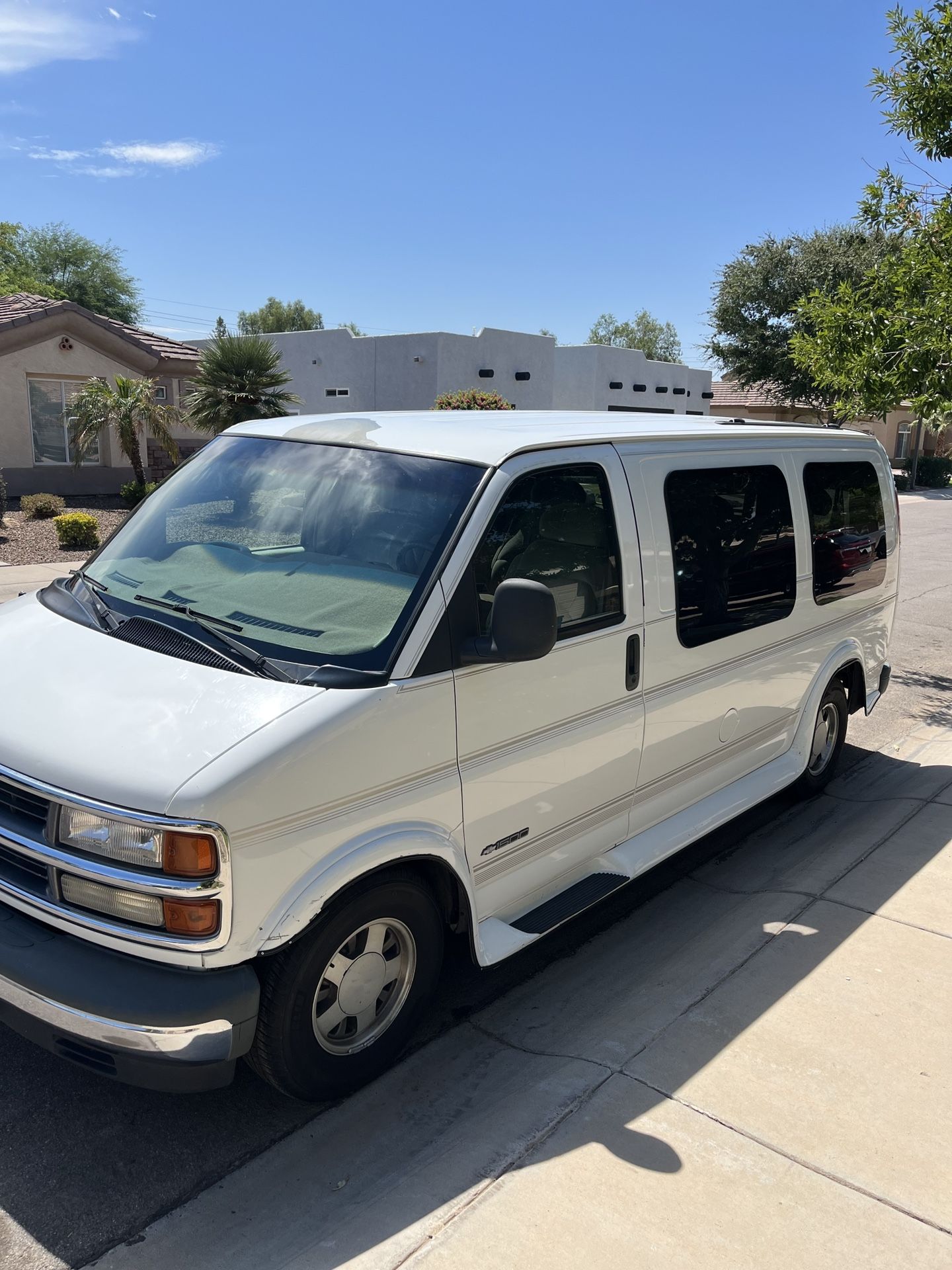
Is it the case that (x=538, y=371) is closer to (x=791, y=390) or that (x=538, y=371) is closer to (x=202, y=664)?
(x=791, y=390)

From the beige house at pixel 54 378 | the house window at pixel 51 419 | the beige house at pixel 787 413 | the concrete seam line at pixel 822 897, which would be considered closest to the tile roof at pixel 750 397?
the beige house at pixel 787 413

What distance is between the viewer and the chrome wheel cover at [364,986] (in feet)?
9.99

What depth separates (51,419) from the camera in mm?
21094

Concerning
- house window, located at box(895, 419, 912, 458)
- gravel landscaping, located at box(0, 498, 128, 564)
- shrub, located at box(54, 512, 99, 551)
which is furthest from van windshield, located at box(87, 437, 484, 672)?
house window, located at box(895, 419, 912, 458)

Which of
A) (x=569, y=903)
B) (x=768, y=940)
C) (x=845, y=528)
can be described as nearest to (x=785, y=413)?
(x=845, y=528)

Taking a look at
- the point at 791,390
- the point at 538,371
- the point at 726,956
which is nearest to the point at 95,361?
the point at 538,371

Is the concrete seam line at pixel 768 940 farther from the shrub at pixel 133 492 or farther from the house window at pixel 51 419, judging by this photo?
the house window at pixel 51 419

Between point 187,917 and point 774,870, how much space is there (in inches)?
133

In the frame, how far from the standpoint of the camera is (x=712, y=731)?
14.9 ft

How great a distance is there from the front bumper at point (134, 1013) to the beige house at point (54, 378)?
19.5 m

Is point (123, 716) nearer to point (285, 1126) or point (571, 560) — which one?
point (285, 1126)

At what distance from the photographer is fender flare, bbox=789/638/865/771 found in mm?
5469

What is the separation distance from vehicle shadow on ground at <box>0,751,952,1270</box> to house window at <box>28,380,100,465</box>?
19.5 m

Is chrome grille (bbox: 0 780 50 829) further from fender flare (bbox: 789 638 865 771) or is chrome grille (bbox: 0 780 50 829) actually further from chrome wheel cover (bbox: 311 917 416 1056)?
fender flare (bbox: 789 638 865 771)
